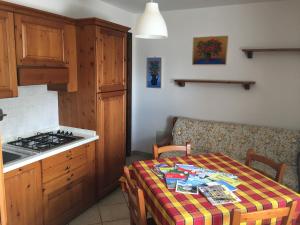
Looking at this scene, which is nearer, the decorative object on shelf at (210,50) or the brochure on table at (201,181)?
the brochure on table at (201,181)

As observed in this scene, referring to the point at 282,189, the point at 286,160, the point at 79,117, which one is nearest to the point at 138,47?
the point at 79,117

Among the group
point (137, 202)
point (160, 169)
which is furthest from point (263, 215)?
point (160, 169)

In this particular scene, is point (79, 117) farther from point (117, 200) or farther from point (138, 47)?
point (138, 47)

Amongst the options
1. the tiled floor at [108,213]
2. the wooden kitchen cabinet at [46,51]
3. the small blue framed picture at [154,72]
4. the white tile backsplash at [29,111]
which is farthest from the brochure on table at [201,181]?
the small blue framed picture at [154,72]

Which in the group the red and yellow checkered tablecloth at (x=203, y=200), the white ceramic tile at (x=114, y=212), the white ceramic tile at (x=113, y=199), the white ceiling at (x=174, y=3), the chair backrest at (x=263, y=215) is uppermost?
the white ceiling at (x=174, y=3)

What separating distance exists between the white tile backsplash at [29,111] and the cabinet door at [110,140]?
579 mm

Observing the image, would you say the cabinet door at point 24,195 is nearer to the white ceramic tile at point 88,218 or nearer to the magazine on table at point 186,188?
the white ceramic tile at point 88,218

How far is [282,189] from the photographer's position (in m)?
1.64

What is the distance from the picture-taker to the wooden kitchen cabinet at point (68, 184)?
222cm

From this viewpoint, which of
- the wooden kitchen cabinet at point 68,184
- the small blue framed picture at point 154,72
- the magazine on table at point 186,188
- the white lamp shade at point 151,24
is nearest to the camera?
the magazine on table at point 186,188

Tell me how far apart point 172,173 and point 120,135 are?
1416mm

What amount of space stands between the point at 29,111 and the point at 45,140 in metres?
0.36

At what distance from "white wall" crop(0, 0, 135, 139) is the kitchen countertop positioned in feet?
0.72

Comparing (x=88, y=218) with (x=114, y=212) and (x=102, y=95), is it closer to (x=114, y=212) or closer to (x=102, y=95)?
(x=114, y=212)
